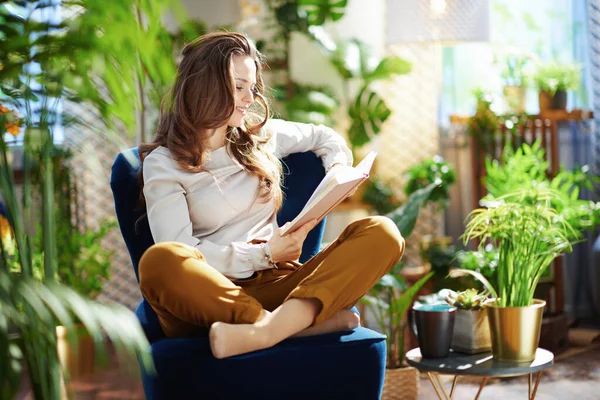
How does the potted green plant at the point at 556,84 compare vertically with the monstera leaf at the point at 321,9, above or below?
below

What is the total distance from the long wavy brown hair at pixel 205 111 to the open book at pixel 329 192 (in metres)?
0.24

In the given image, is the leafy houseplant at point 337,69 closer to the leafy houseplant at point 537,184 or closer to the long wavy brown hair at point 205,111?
the leafy houseplant at point 537,184

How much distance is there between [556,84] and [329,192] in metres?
2.27

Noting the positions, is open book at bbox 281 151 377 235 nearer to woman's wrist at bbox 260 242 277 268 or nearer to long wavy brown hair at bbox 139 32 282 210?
woman's wrist at bbox 260 242 277 268

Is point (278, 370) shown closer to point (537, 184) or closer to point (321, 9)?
point (537, 184)

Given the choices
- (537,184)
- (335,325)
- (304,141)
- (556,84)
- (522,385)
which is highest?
(556,84)

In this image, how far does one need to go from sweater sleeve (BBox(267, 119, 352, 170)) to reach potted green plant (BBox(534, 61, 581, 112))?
1816 millimetres

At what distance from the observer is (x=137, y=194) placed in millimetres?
2191

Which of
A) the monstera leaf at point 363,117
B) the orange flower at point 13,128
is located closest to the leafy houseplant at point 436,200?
the monstera leaf at point 363,117

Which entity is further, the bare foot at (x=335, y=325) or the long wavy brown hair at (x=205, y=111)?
the long wavy brown hair at (x=205, y=111)

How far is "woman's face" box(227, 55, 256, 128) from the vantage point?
85.2 inches

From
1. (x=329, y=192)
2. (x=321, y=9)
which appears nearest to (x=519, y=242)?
(x=329, y=192)

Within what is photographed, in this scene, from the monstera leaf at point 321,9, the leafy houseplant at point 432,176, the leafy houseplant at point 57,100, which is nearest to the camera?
the leafy houseplant at point 57,100

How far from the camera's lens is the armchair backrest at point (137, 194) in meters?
2.17
